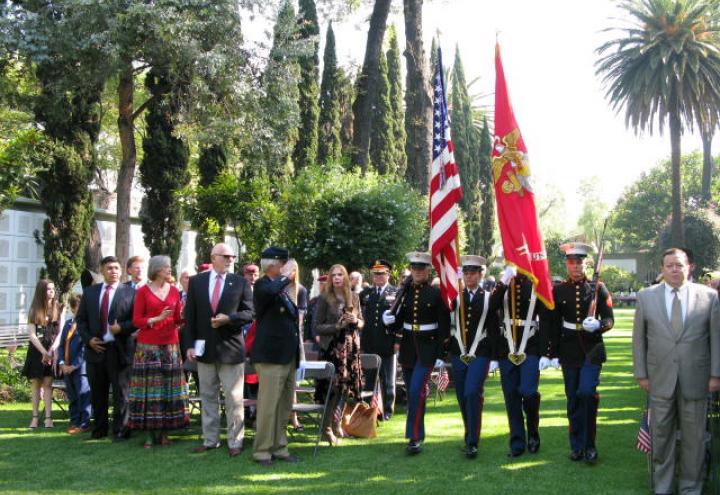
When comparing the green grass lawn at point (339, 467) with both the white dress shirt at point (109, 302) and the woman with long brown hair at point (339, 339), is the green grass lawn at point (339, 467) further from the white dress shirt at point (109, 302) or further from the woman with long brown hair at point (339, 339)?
the white dress shirt at point (109, 302)

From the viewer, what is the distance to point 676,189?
41.1m

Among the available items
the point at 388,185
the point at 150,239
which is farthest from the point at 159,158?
the point at 388,185

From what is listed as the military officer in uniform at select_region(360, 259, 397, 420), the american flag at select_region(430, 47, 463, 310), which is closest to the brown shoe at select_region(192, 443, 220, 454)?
the military officer in uniform at select_region(360, 259, 397, 420)

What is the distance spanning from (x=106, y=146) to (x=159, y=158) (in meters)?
11.5

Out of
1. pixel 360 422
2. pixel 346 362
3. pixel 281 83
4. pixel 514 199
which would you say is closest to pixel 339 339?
pixel 346 362

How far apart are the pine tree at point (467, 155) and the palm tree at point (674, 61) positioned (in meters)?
8.86

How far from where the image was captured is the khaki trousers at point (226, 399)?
27.6 ft

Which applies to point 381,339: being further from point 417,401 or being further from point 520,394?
point 520,394

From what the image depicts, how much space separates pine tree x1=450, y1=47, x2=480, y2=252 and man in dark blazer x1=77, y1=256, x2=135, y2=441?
1459 inches

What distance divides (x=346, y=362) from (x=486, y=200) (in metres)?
44.3

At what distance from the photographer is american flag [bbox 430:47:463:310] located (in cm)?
843

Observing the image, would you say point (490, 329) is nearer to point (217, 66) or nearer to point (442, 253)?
point (442, 253)

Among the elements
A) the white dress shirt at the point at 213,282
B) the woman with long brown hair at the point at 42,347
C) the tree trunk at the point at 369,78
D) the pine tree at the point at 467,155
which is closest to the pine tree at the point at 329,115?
the tree trunk at the point at 369,78

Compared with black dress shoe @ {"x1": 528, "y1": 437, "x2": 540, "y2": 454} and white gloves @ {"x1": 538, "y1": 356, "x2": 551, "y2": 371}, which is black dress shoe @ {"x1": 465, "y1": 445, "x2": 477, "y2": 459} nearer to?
black dress shoe @ {"x1": 528, "y1": 437, "x2": 540, "y2": 454}
